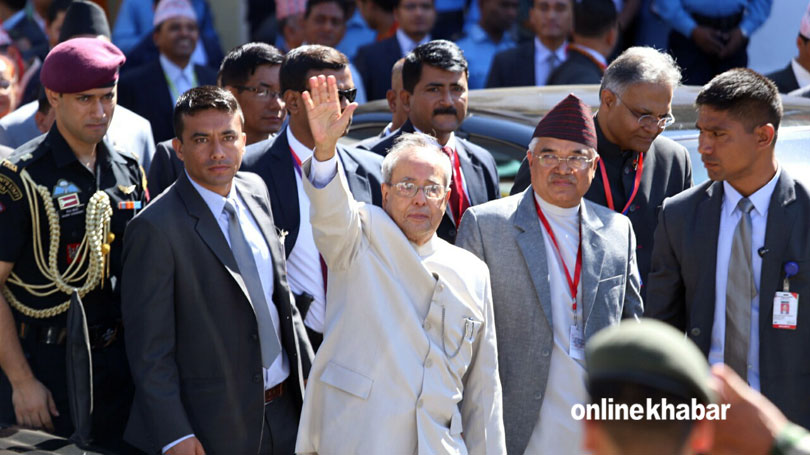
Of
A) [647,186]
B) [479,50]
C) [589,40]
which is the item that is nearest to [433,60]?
[647,186]

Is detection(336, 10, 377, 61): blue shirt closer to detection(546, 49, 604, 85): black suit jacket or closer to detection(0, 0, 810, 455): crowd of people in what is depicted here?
detection(546, 49, 604, 85): black suit jacket

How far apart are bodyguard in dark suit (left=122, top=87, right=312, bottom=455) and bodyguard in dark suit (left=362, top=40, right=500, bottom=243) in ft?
Answer: 4.10

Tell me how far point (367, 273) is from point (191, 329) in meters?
0.73

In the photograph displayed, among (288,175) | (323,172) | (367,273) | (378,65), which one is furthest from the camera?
(378,65)

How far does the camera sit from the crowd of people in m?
3.78

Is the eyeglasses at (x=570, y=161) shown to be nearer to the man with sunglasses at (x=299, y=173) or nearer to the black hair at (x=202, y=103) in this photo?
the man with sunglasses at (x=299, y=173)

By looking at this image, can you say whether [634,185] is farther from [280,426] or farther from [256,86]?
[256,86]

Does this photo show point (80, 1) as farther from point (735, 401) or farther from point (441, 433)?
point (735, 401)

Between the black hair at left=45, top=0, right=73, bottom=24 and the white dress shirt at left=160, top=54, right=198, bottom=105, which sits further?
the white dress shirt at left=160, top=54, right=198, bottom=105

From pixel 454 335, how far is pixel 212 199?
3.55ft

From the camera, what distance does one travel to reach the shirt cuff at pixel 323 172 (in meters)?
3.66

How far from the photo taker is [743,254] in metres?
4.23

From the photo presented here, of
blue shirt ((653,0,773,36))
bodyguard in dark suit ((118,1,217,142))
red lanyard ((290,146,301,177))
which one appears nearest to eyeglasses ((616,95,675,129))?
red lanyard ((290,146,301,177))

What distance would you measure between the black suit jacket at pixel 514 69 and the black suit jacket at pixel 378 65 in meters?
0.82
